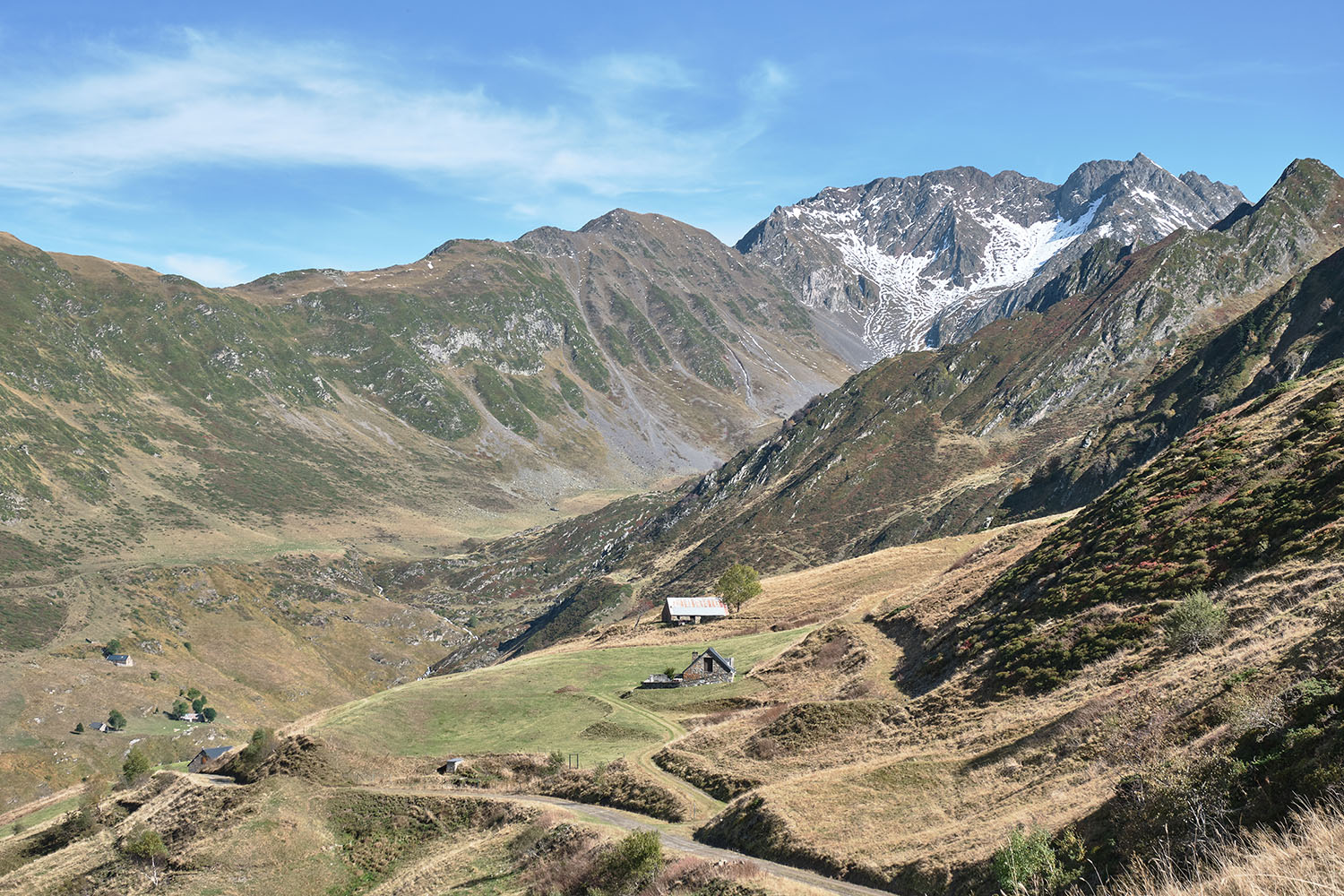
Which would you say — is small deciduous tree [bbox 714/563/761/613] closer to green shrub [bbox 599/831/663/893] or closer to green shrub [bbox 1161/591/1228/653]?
green shrub [bbox 1161/591/1228/653]

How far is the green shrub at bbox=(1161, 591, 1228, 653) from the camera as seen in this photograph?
42344 millimetres

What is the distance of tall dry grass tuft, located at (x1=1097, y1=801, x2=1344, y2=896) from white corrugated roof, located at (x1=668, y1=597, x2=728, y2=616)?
10840 centimetres

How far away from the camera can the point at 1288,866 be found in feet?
49.9

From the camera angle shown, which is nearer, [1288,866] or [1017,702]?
[1288,866]

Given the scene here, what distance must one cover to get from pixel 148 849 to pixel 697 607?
253 ft

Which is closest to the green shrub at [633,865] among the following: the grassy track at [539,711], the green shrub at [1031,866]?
the green shrub at [1031,866]

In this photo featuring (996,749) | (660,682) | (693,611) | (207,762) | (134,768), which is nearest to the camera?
(996,749)

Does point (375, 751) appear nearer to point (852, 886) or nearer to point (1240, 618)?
point (852, 886)

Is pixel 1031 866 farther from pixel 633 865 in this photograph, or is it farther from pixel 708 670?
pixel 708 670

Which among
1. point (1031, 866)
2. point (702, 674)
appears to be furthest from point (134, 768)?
point (1031, 866)

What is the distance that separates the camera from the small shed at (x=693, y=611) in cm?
12694

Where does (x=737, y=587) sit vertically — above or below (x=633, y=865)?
below

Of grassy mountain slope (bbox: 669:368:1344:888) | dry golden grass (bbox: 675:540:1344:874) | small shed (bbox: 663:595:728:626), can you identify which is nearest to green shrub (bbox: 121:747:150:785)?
small shed (bbox: 663:595:728:626)

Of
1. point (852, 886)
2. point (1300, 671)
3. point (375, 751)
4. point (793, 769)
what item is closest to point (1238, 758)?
point (1300, 671)
